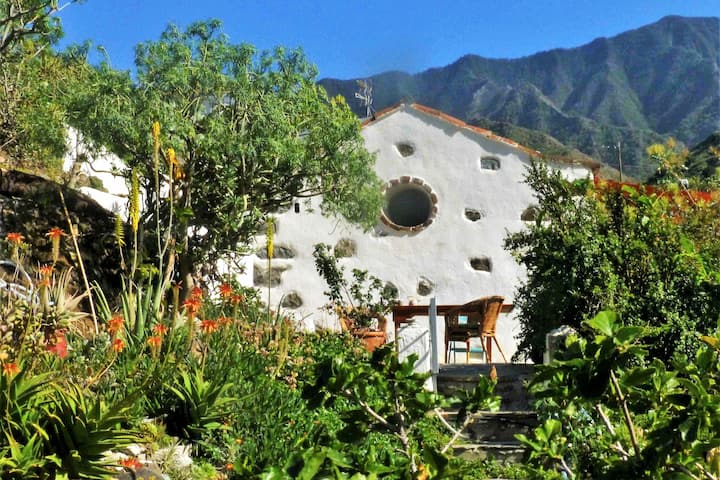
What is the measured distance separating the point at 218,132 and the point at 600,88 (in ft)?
385

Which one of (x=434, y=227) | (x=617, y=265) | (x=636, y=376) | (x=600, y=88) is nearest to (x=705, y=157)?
(x=434, y=227)

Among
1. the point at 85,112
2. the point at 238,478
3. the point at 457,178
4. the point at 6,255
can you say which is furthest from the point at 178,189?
the point at 238,478

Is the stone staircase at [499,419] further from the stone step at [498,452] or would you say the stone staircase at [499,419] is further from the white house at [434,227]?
the white house at [434,227]

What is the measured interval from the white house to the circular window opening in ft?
0.14

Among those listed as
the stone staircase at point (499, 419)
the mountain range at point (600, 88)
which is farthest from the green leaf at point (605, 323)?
the mountain range at point (600, 88)

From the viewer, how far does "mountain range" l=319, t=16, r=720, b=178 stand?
75688 mm

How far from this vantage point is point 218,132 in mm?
8789

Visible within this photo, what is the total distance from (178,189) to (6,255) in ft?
7.60

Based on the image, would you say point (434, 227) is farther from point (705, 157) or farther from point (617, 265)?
point (705, 157)

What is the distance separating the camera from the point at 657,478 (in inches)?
69.7

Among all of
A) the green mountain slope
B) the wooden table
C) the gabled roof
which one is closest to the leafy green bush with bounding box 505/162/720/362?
the wooden table

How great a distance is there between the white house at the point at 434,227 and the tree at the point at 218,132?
Answer: 3419 mm

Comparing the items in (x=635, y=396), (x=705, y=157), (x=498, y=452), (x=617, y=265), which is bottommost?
(x=498, y=452)

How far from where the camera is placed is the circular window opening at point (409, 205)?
14359 millimetres
